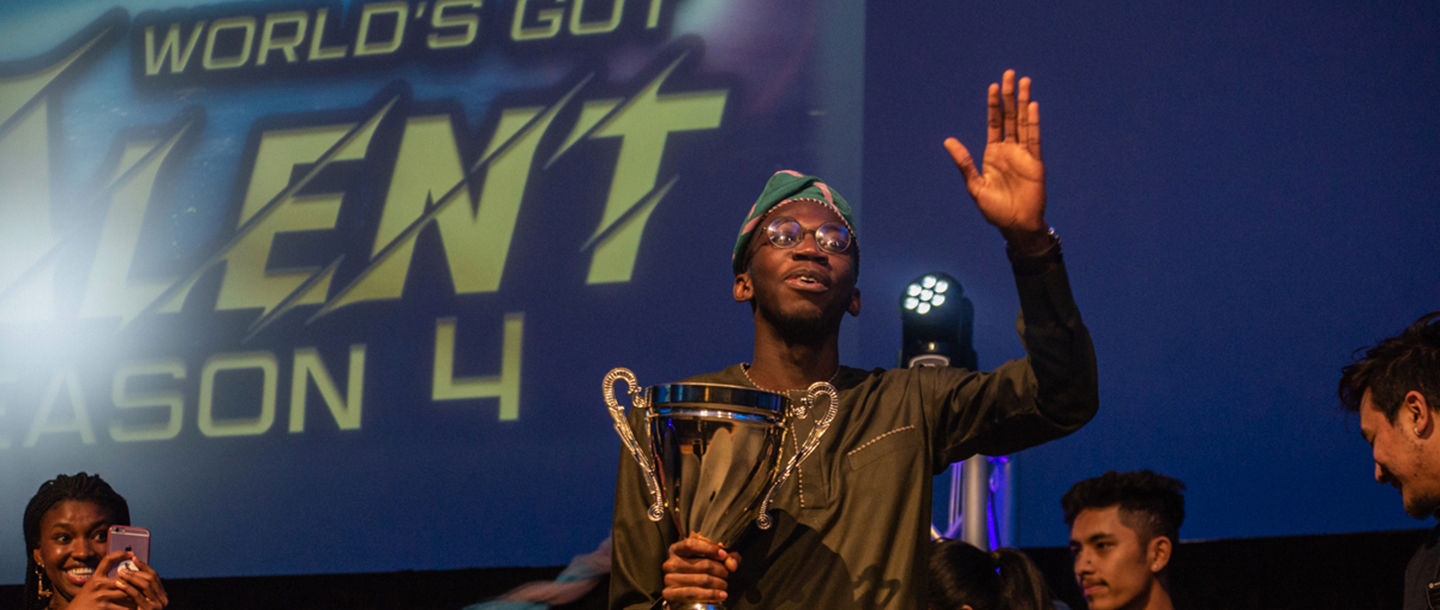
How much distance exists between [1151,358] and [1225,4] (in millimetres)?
1290

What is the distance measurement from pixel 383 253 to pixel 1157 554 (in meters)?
2.99

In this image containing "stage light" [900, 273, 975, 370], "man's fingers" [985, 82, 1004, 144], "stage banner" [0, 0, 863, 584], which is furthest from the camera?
"stage banner" [0, 0, 863, 584]

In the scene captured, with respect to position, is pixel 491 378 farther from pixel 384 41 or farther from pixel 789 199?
pixel 789 199

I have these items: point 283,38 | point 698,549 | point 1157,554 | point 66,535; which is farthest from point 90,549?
point 1157,554

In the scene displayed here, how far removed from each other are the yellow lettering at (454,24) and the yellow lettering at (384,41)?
0.41 ft

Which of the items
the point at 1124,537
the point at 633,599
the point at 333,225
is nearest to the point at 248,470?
the point at 333,225

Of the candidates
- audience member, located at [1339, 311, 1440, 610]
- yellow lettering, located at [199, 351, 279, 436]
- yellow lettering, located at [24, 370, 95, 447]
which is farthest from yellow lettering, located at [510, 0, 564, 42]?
audience member, located at [1339, 311, 1440, 610]

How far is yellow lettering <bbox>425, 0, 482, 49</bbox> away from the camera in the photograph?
5.64 metres

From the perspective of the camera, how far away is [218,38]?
582 centimetres

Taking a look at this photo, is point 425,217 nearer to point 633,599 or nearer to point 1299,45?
point 1299,45

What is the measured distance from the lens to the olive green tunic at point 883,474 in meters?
2.02

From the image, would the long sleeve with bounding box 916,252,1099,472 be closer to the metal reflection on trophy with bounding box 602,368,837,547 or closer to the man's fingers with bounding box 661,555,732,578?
the metal reflection on trophy with bounding box 602,368,837,547

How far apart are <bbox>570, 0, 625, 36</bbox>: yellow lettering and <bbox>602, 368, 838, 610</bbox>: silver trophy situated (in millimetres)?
3667

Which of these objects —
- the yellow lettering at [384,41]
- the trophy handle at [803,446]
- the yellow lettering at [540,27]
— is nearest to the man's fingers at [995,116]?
the trophy handle at [803,446]
